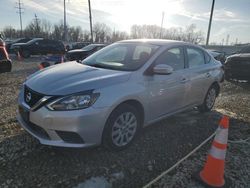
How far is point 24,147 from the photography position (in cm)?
352

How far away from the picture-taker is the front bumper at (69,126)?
2.90 m

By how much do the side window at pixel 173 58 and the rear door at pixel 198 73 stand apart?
218mm

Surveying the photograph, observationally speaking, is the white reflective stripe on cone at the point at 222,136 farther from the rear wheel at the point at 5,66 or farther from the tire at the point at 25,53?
the tire at the point at 25,53

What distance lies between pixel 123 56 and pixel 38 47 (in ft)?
60.1

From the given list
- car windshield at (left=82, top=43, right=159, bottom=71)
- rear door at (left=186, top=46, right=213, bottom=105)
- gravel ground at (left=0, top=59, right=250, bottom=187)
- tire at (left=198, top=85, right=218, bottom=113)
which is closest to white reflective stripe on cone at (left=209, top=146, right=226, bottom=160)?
gravel ground at (left=0, top=59, right=250, bottom=187)

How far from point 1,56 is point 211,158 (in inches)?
212

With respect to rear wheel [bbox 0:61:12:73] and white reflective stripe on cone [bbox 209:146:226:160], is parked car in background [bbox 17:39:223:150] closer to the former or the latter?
white reflective stripe on cone [bbox 209:146:226:160]

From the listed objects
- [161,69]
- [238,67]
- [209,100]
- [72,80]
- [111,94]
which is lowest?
[209,100]

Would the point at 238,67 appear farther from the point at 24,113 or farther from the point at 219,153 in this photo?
the point at 24,113

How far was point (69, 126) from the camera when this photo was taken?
115 inches

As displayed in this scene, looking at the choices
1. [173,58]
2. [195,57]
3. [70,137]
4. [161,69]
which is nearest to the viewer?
[70,137]

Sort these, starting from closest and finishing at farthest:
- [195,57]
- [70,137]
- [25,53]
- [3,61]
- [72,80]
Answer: [70,137] < [72,80] < [195,57] < [3,61] < [25,53]

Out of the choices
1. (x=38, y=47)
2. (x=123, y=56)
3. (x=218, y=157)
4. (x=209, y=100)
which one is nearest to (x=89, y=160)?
(x=218, y=157)

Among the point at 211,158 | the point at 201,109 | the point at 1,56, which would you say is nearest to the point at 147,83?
the point at 211,158
